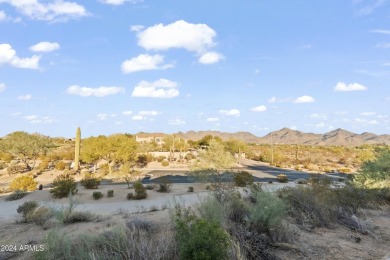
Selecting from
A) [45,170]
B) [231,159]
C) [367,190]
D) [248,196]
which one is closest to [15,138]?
[45,170]

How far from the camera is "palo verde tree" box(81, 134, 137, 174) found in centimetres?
4372

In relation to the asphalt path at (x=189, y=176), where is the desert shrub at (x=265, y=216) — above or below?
above

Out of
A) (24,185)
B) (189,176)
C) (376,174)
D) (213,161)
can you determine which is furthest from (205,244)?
(24,185)

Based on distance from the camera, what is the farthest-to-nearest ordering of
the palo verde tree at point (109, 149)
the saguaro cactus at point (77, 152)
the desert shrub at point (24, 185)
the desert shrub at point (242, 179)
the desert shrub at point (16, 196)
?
the saguaro cactus at point (77, 152) → the palo verde tree at point (109, 149) → the desert shrub at point (24, 185) → the desert shrub at point (242, 179) → the desert shrub at point (16, 196)

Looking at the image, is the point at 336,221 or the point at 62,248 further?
the point at 336,221

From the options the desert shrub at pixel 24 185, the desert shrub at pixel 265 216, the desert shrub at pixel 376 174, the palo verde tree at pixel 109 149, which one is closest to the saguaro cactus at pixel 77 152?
the palo verde tree at pixel 109 149

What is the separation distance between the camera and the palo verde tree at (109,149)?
4372 centimetres

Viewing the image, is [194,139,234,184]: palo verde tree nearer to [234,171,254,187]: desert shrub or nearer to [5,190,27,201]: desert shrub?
[234,171,254,187]: desert shrub

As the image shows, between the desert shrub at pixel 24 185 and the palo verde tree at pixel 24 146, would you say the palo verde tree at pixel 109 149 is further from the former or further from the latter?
the desert shrub at pixel 24 185

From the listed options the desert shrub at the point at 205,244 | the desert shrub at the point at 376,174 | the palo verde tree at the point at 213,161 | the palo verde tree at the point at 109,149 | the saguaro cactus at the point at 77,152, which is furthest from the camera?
the saguaro cactus at the point at 77,152

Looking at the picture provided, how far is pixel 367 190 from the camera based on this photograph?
17.0m

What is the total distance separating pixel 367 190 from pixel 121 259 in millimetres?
14465

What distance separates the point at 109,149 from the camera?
44.0 m

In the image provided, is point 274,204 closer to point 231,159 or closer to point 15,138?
point 231,159
